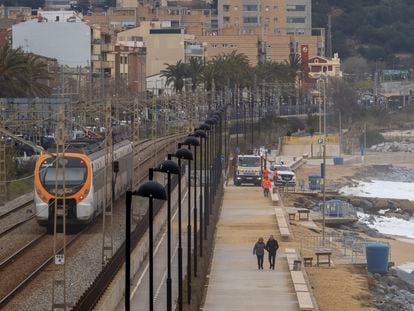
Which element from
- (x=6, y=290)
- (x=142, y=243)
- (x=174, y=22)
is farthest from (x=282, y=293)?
(x=174, y=22)

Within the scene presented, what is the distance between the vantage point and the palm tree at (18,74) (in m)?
67.4

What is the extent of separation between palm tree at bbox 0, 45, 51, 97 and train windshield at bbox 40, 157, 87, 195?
2886 cm

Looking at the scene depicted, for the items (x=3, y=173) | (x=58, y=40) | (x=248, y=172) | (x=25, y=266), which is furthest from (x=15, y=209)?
(x=58, y=40)

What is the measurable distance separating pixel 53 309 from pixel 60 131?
3833 millimetres

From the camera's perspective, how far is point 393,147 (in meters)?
135

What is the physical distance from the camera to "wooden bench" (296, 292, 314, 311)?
31.3 m

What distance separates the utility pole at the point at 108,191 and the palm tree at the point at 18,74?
82.7ft

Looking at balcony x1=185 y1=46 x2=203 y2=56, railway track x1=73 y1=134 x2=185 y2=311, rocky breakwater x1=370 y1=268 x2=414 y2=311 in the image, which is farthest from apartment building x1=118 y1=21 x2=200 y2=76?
railway track x1=73 y1=134 x2=185 y2=311

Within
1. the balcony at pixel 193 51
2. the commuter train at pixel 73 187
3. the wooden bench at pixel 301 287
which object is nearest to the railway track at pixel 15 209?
the commuter train at pixel 73 187

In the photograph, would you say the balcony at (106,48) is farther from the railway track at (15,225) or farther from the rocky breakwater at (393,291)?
the railway track at (15,225)

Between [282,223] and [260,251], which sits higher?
[260,251]

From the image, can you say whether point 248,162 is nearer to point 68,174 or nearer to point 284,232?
point 284,232

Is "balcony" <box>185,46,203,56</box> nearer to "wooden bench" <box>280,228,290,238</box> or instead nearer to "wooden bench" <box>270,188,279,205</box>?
"wooden bench" <box>270,188,279,205</box>

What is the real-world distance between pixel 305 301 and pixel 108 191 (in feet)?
38.9
